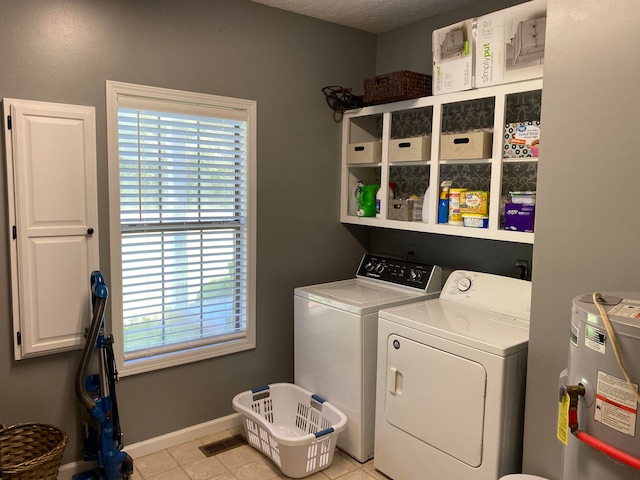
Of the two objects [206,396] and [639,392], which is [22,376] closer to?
[206,396]

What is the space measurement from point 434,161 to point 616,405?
1761 mm

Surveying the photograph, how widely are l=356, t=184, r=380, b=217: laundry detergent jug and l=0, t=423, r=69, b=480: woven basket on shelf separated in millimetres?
2092

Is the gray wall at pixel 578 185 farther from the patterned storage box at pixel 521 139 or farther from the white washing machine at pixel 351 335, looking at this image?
the white washing machine at pixel 351 335

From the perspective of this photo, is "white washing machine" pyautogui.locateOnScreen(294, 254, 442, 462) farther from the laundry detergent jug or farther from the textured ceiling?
the textured ceiling

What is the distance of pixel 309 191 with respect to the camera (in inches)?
130

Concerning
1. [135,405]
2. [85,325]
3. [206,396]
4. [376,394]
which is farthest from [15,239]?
[376,394]

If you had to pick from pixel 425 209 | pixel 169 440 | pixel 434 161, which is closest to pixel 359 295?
pixel 425 209

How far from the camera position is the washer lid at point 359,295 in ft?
8.89

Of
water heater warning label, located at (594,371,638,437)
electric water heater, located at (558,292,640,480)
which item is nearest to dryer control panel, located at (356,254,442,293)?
electric water heater, located at (558,292,640,480)

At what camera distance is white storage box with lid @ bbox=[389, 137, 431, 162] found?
9.42ft

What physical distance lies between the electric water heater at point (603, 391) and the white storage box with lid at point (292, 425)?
138cm

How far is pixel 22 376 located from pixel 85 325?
1.18ft

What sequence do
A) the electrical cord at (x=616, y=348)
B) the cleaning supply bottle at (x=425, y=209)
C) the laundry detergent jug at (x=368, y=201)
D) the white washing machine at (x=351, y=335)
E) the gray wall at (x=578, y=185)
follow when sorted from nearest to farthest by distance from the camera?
1. the electrical cord at (x=616, y=348)
2. the gray wall at (x=578, y=185)
3. the white washing machine at (x=351, y=335)
4. the cleaning supply bottle at (x=425, y=209)
5. the laundry detergent jug at (x=368, y=201)

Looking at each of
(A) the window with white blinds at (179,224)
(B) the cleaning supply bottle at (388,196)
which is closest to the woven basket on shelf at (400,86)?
(B) the cleaning supply bottle at (388,196)
